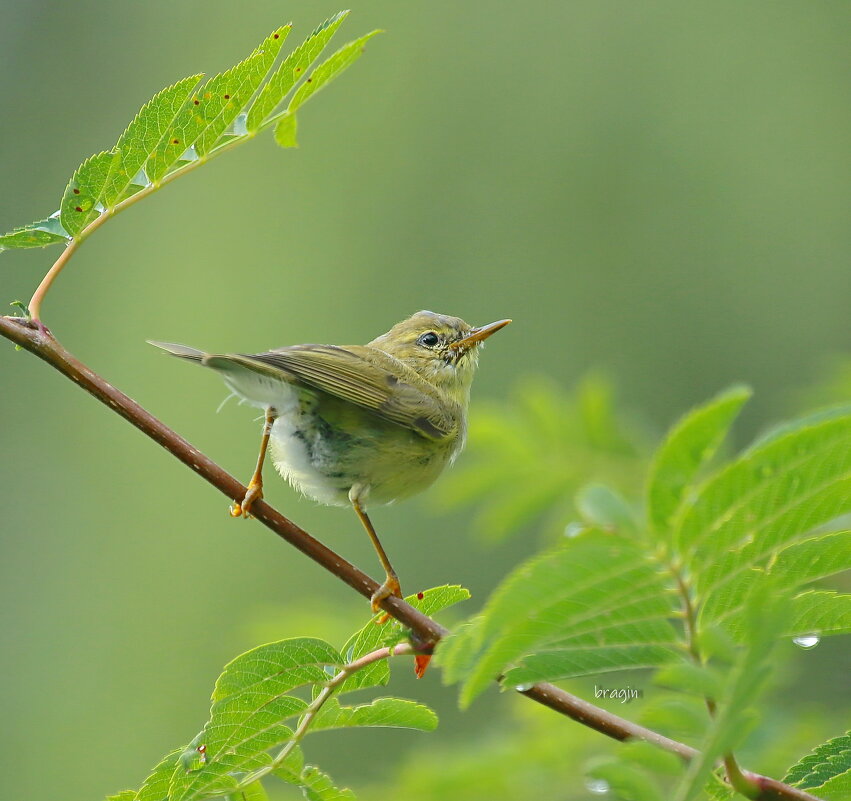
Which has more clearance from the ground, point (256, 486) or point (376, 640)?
point (256, 486)

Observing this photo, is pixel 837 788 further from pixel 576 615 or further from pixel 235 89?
pixel 235 89

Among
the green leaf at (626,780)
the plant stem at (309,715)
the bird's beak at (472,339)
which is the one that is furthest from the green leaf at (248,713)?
the bird's beak at (472,339)

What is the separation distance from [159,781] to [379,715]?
0.43 metres

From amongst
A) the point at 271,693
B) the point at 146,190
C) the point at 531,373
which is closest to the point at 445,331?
the point at 146,190

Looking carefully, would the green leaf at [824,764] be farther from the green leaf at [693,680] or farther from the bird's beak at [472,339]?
the bird's beak at [472,339]

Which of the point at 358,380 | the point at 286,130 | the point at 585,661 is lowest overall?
the point at 585,661

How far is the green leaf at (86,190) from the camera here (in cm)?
206

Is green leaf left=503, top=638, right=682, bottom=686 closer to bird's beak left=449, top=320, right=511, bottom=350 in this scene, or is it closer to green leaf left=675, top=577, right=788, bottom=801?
green leaf left=675, top=577, right=788, bottom=801

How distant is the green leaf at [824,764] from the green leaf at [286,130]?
5.17 feet

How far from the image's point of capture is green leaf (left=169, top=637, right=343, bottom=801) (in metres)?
1.84

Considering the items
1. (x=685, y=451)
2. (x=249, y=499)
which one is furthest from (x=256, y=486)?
(x=685, y=451)

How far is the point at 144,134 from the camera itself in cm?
206

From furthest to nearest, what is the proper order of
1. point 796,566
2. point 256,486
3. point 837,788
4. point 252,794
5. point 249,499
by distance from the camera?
1. point 256,486
2. point 249,499
3. point 252,794
4. point 837,788
5. point 796,566

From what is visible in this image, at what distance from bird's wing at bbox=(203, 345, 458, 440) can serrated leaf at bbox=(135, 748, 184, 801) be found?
1.21 m
